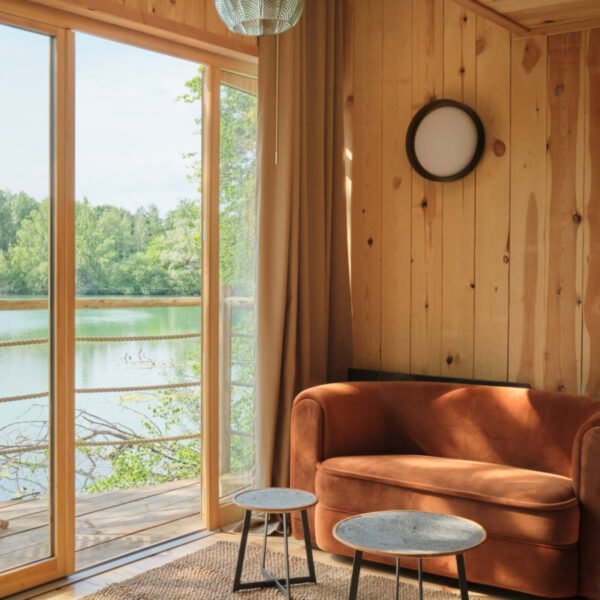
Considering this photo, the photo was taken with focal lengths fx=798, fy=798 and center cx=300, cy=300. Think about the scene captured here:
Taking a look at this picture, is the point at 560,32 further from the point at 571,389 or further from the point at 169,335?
the point at 169,335

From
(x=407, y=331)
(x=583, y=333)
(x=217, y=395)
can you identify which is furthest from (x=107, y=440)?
(x=583, y=333)

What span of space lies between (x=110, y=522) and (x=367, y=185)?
7.14 feet

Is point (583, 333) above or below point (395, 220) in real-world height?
below

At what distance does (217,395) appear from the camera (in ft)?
12.6

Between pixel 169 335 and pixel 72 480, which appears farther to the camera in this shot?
pixel 169 335

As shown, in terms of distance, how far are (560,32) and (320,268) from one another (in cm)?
157

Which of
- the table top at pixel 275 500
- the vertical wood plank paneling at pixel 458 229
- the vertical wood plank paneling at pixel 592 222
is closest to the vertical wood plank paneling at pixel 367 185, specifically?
the vertical wood plank paneling at pixel 458 229

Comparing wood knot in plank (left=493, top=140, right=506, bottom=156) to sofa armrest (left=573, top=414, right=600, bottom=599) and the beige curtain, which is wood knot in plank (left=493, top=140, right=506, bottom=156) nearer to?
the beige curtain

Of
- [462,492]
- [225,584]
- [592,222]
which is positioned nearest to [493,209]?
[592,222]

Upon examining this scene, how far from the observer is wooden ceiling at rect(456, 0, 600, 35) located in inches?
123

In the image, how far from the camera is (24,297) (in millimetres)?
3076

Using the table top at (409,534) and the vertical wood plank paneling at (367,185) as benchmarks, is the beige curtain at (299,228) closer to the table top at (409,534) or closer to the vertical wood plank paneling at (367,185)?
the vertical wood plank paneling at (367,185)

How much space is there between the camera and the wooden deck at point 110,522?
305 centimetres

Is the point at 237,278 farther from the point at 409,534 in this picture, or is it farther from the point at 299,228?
the point at 409,534
